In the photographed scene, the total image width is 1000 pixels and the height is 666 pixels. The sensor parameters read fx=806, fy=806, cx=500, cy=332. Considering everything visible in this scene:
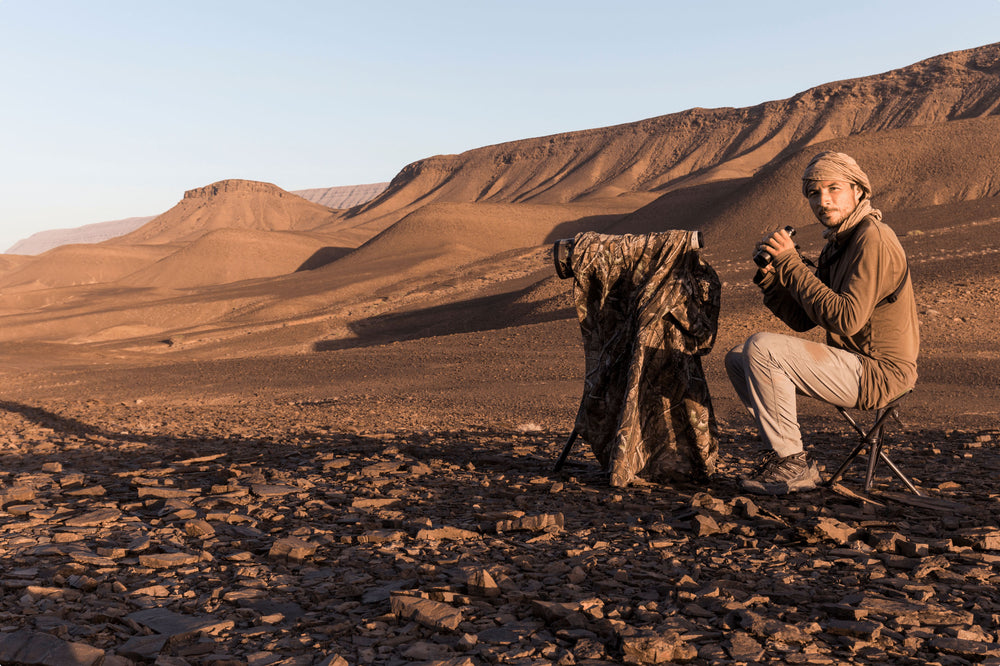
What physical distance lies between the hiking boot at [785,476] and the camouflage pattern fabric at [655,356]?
0.49 m

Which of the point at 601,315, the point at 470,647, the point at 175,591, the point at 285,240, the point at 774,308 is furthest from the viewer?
the point at 285,240

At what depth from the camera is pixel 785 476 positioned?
4.58 metres

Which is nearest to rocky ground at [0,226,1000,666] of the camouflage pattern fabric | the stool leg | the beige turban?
the stool leg

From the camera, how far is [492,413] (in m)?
11.0

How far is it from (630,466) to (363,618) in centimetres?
244

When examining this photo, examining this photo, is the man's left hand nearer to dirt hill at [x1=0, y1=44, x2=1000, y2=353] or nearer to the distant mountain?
dirt hill at [x1=0, y1=44, x2=1000, y2=353]

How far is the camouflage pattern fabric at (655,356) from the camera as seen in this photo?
16.7ft

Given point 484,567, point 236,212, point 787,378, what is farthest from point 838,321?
point 236,212

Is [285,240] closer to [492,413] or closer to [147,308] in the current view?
[147,308]

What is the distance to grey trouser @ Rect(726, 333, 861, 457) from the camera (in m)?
4.32

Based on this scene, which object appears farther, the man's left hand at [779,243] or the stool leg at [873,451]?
the stool leg at [873,451]

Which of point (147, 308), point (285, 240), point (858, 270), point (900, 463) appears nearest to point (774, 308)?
point (858, 270)

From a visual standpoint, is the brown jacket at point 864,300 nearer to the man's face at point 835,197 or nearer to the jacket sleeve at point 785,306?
the jacket sleeve at point 785,306

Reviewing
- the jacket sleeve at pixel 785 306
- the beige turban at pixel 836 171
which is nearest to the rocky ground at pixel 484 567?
the jacket sleeve at pixel 785 306
